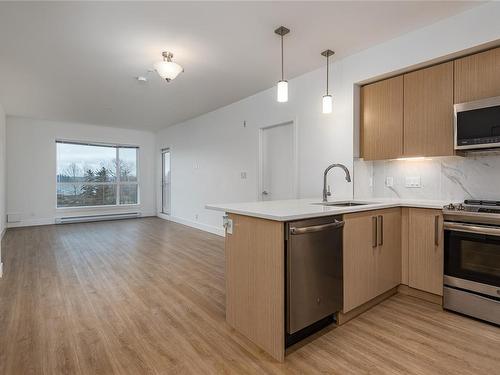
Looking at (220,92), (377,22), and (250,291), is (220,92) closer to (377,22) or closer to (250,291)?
(377,22)

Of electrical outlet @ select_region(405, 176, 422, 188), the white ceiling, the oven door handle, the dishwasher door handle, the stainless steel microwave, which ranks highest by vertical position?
the white ceiling

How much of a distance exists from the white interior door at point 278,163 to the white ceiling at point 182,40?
0.79 m

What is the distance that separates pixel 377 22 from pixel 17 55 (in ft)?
13.1

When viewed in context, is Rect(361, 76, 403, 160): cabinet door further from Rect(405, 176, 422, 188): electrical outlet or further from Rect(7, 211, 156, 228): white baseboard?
Rect(7, 211, 156, 228): white baseboard

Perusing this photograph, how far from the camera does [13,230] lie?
20.7 ft

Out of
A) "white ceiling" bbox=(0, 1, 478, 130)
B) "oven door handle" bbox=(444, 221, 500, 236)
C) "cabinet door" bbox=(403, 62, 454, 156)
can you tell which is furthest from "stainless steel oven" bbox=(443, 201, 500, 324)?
"white ceiling" bbox=(0, 1, 478, 130)

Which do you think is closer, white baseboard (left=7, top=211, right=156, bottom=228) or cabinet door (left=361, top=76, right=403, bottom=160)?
cabinet door (left=361, top=76, right=403, bottom=160)

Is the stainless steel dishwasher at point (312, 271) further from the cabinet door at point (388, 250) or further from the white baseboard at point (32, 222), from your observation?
the white baseboard at point (32, 222)

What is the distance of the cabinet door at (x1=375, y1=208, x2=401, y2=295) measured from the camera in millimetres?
2490

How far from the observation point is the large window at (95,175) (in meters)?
7.29

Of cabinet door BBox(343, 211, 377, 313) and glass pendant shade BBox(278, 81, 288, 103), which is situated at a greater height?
glass pendant shade BBox(278, 81, 288, 103)

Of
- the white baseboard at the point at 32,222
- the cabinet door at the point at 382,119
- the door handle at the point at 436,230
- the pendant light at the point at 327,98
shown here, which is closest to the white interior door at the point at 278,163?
the pendant light at the point at 327,98

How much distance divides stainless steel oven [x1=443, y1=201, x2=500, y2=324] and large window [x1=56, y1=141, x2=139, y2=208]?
7984 mm

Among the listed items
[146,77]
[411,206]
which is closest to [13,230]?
[146,77]
